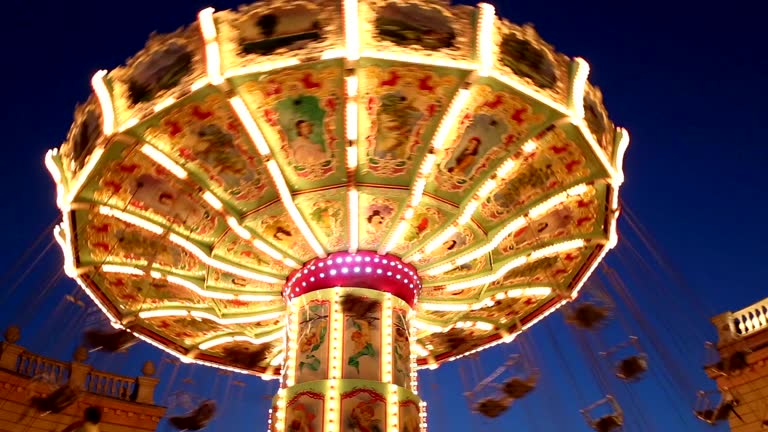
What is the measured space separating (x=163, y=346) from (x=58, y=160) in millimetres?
5707

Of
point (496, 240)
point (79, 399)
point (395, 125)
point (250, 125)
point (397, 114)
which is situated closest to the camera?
point (250, 125)

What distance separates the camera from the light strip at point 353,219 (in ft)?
36.8

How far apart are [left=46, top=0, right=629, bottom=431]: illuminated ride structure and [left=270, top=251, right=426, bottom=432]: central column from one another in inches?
1.3

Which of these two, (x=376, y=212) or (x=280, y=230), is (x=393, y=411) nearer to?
(x=376, y=212)

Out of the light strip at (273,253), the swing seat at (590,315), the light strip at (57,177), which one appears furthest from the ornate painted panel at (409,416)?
the light strip at (57,177)

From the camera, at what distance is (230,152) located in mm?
10602

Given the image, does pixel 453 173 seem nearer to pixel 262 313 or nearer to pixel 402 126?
pixel 402 126

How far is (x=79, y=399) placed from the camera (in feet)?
46.6

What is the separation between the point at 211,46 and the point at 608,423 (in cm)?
869

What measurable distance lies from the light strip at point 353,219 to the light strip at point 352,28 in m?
2.79

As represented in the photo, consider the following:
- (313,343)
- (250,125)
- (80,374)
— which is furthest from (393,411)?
(80,374)

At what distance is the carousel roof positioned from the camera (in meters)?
8.90

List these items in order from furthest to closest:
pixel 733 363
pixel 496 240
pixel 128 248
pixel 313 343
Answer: pixel 128 248
pixel 496 240
pixel 733 363
pixel 313 343

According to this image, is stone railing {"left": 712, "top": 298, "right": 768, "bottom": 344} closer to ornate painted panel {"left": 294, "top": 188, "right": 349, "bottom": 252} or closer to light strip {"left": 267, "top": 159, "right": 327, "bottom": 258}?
ornate painted panel {"left": 294, "top": 188, "right": 349, "bottom": 252}
